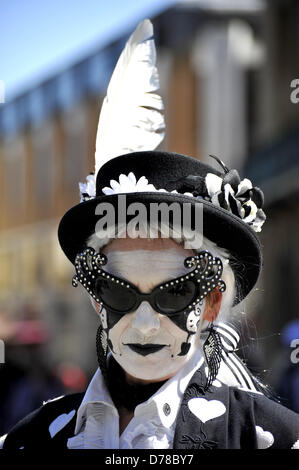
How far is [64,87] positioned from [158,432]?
21887mm

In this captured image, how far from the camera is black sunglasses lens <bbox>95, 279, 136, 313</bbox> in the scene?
2.22m

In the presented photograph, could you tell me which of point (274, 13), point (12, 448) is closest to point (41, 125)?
point (274, 13)

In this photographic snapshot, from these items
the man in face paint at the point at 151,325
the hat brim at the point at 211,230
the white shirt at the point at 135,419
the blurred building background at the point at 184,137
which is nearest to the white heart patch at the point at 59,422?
the white shirt at the point at 135,419

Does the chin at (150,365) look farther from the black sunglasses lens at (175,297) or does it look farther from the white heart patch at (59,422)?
the white heart patch at (59,422)

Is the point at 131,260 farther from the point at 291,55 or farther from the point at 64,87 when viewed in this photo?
the point at 64,87

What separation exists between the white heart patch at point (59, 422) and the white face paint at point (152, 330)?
266 millimetres

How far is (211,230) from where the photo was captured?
225 centimetres

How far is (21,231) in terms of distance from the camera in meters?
27.1

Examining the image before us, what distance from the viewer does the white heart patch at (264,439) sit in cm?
219

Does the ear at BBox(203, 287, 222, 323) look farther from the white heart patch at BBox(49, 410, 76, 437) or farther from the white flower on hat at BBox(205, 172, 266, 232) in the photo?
the white heart patch at BBox(49, 410, 76, 437)

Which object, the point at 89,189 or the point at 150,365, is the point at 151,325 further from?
the point at 89,189

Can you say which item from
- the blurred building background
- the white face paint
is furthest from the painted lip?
the blurred building background

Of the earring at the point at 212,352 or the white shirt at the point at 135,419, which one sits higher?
the earring at the point at 212,352
